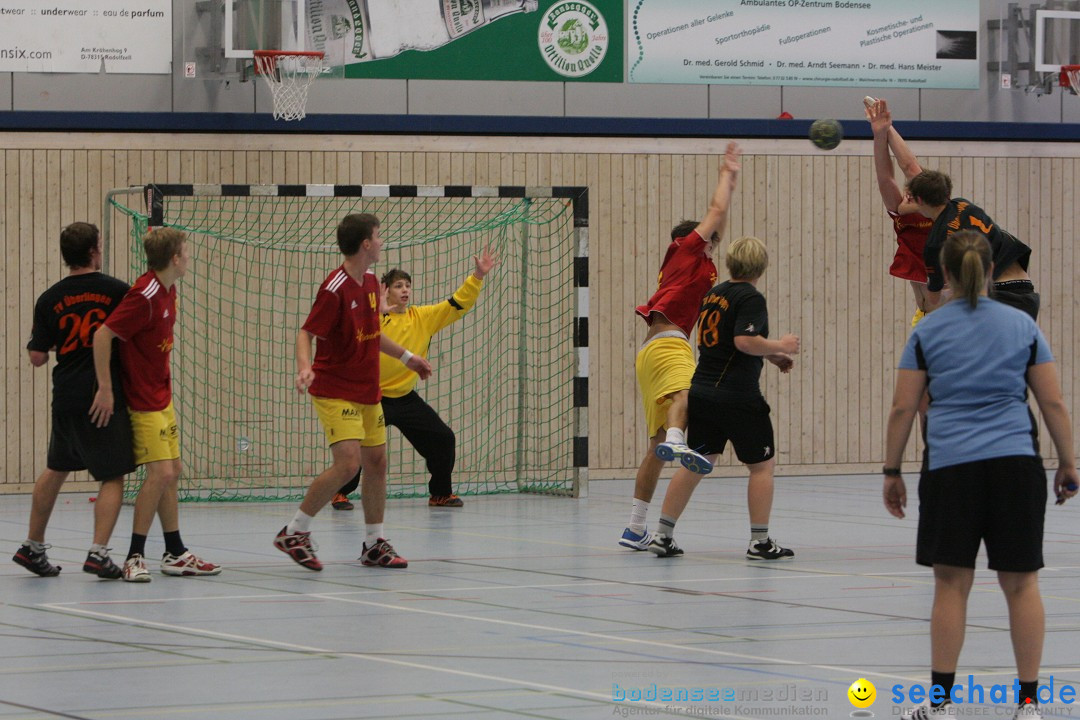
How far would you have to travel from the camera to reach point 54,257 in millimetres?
15992

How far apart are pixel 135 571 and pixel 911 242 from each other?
4957 mm

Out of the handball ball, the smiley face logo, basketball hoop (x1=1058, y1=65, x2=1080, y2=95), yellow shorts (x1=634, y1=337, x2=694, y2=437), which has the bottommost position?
the smiley face logo

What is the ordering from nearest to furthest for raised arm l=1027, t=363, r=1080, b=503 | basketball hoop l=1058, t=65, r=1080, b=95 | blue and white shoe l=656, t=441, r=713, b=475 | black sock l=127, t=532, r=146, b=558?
raised arm l=1027, t=363, r=1080, b=503 < black sock l=127, t=532, r=146, b=558 < blue and white shoe l=656, t=441, r=713, b=475 < basketball hoop l=1058, t=65, r=1080, b=95

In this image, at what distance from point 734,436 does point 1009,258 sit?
199 cm

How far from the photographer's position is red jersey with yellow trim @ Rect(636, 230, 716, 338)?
10336 mm

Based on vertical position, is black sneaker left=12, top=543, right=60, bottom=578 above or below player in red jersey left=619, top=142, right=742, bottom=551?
below

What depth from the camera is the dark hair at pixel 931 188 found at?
8312 millimetres

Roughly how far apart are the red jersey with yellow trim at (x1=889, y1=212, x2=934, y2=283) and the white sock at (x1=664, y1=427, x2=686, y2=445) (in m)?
1.63

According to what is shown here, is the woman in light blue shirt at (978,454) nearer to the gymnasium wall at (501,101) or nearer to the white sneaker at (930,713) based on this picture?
the white sneaker at (930,713)

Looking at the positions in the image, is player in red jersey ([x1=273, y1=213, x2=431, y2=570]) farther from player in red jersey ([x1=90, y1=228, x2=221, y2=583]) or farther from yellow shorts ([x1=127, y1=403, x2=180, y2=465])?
yellow shorts ([x1=127, y1=403, x2=180, y2=465])

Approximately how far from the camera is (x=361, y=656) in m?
6.39

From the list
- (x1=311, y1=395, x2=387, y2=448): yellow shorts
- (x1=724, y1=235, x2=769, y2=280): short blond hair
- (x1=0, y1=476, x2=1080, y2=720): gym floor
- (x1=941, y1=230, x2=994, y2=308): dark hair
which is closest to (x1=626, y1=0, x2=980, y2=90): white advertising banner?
(x1=0, y1=476, x2=1080, y2=720): gym floor

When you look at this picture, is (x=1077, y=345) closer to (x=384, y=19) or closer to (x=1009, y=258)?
(x=384, y=19)

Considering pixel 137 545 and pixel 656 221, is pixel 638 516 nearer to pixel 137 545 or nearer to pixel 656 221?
pixel 137 545
